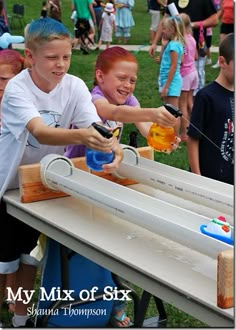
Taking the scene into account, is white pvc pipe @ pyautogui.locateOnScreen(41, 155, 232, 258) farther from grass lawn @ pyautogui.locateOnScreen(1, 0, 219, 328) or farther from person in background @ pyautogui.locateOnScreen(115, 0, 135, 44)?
person in background @ pyautogui.locateOnScreen(115, 0, 135, 44)

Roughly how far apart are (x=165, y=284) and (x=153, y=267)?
110 millimetres

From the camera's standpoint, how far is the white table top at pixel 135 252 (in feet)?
6.13

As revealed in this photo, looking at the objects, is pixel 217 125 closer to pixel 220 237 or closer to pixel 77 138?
pixel 77 138

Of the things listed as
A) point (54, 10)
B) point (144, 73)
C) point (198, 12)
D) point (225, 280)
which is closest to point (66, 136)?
point (225, 280)

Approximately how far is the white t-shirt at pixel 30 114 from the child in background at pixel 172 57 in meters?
3.51

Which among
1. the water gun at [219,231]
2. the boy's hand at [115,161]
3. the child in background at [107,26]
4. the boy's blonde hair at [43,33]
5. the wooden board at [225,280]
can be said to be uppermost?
the boy's blonde hair at [43,33]

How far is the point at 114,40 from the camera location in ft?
52.3

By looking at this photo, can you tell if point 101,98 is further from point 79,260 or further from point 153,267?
point 153,267

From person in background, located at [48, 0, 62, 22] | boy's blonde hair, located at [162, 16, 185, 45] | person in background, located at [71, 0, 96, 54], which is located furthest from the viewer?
person in background, located at [71, 0, 96, 54]

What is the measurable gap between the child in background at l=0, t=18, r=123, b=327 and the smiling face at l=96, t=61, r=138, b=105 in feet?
0.61

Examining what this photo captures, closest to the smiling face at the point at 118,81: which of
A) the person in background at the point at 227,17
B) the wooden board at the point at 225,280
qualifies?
the wooden board at the point at 225,280

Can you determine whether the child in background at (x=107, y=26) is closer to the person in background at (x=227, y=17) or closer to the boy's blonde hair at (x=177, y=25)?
the person in background at (x=227, y=17)

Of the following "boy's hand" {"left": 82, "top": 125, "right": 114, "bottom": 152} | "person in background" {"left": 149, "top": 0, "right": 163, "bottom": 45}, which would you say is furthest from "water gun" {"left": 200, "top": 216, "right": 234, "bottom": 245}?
"person in background" {"left": 149, "top": 0, "right": 163, "bottom": 45}

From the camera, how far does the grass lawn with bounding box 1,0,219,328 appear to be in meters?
3.61
